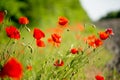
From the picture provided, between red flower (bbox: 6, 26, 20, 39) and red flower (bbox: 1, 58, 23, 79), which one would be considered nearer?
red flower (bbox: 1, 58, 23, 79)

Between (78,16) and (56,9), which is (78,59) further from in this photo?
(78,16)

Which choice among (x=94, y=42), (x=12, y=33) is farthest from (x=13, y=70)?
(x=94, y=42)

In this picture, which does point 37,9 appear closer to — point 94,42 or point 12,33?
point 94,42

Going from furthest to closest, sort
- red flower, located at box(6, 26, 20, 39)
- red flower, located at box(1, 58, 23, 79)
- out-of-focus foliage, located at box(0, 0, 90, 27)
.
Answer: out-of-focus foliage, located at box(0, 0, 90, 27) < red flower, located at box(6, 26, 20, 39) < red flower, located at box(1, 58, 23, 79)

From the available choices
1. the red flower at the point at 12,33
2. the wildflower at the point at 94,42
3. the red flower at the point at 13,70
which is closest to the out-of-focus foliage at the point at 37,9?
the wildflower at the point at 94,42

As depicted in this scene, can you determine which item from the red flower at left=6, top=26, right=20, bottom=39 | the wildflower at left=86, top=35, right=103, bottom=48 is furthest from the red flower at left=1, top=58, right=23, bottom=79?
the wildflower at left=86, top=35, right=103, bottom=48

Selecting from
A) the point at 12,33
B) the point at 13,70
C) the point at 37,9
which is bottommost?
the point at 37,9

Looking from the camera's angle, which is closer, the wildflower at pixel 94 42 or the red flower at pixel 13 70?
the red flower at pixel 13 70

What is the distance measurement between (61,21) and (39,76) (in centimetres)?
72

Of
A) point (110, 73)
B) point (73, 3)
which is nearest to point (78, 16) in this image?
point (73, 3)

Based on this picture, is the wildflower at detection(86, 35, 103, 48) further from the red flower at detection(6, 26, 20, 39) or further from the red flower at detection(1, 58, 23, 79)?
the red flower at detection(1, 58, 23, 79)

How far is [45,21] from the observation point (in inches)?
668

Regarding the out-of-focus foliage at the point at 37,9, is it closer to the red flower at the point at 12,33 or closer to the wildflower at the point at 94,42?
the wildflower at the point at 94,42

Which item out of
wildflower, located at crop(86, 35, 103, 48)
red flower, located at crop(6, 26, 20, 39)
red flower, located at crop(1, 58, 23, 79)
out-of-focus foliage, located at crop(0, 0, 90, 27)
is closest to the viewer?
red flower, located at crop(1, 58, 23, 79)
